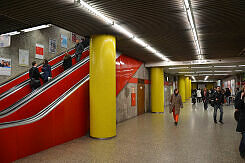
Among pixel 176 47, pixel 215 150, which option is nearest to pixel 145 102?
pixel 176 47

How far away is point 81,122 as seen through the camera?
6844mm

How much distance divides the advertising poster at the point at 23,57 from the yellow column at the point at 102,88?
5191 millimetres

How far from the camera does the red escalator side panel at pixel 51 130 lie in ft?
14.0

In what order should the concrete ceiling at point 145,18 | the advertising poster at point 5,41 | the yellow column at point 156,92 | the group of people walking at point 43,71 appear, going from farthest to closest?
the yellow column at point 156,92
the advertising poster at point 5,41
the group of people walking at point 43,71
the concrete ceiling at point 145,18

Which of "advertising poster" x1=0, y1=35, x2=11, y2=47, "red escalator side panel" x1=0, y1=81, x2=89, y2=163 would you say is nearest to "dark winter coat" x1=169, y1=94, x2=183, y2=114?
"red escalator side panel" x1=0, y1=81, x2=89, y2=163

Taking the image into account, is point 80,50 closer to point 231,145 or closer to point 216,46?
point 216,46

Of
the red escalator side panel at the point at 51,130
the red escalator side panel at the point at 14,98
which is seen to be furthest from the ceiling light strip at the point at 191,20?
the red escalator side panel at the point at 14,98

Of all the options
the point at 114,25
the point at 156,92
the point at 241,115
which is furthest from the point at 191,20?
the point at 156,92

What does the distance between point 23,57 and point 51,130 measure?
612 centimetres

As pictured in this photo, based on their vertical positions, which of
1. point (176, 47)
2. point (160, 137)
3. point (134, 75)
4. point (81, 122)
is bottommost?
point (160, 137)

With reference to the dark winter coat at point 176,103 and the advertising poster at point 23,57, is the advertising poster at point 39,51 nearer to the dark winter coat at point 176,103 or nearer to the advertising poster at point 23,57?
the advertising poster at point 23,57

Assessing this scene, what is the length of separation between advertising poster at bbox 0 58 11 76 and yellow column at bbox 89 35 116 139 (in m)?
4.97

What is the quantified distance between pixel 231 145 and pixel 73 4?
5.68 m

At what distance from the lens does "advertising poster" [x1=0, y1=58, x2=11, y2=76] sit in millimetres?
8895
